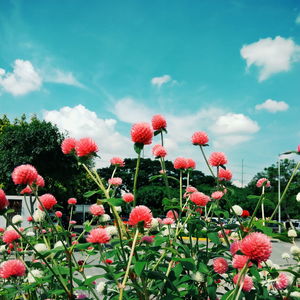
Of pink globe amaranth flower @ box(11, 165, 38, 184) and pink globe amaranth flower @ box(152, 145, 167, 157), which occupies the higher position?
pink globe amaranth flower @ box(152, 145, 167, 157)

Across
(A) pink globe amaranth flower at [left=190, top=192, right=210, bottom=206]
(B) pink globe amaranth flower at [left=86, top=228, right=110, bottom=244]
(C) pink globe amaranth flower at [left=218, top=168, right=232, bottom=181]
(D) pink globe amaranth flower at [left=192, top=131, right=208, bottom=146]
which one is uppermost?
(D) pink globe amaranth flower at [left=192, top=131, right=208, bottom=146]

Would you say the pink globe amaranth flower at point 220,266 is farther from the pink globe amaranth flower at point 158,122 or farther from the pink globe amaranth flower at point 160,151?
the pink globe amaranth flower at point 158,122

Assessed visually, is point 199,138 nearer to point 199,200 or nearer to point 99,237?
point 199,200

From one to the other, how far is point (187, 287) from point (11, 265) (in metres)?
1.08

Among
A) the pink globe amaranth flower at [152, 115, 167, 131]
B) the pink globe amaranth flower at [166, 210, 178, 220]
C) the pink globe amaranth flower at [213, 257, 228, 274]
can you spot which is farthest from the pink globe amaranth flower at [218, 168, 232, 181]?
the pink globe amaranth flower at [213, 257, 228, 274]

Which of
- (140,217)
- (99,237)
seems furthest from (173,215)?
(140,217)

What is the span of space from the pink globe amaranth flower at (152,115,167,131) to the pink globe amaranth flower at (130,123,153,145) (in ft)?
2.09

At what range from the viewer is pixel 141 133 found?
1.43 metres

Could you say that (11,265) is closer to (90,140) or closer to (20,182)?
A: (20,182)

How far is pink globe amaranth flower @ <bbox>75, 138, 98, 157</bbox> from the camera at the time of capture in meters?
1.47

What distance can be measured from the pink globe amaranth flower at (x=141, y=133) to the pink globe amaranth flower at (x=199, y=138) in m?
0.83

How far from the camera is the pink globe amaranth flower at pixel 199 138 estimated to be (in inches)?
87.8

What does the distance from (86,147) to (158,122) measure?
72cm

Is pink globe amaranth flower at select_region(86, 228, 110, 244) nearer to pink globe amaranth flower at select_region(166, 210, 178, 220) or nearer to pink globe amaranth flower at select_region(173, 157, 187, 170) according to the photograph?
pink globe amaranth flower at select_region(166, 210, 178, 220)
